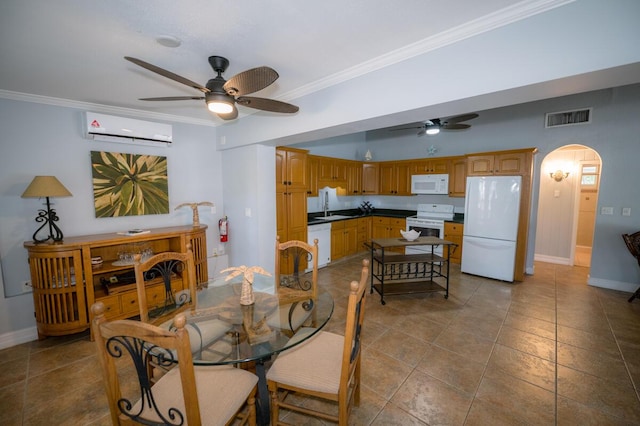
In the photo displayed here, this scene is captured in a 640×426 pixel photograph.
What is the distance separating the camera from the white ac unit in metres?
2.79

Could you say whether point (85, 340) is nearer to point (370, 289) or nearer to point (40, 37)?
point (40, 37)

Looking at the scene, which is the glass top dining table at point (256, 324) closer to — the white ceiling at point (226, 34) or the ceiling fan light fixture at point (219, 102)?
the ceiling fan light fixture at point (219, 102)

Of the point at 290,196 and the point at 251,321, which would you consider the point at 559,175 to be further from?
the point at 251,321

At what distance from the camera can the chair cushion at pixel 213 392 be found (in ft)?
3.97

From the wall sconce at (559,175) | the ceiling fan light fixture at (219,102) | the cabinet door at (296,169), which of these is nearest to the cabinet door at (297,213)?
the cabinet door at (296,169)

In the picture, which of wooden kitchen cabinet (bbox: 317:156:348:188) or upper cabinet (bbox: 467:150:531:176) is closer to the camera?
upper cabinet (bbox: 467:150:531:176)

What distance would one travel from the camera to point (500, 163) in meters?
4.07

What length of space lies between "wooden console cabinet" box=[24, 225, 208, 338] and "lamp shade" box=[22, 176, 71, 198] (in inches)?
19.0

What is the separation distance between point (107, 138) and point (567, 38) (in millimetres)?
4147

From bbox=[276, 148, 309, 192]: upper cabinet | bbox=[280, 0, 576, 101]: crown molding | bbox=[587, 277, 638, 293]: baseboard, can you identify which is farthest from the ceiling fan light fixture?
bbox=[587, 277, 638, 293]: baseboard

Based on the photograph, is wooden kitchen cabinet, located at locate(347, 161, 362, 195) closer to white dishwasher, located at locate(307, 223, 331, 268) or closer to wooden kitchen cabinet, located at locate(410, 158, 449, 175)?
wooden kitchen cabinet, located at locate(410, 158, 449, 175)

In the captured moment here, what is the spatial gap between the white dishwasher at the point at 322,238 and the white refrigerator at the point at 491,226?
7.80ft

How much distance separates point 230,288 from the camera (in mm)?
2258

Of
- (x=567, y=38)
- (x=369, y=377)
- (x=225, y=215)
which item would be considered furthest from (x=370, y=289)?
(x=567, y=38)
